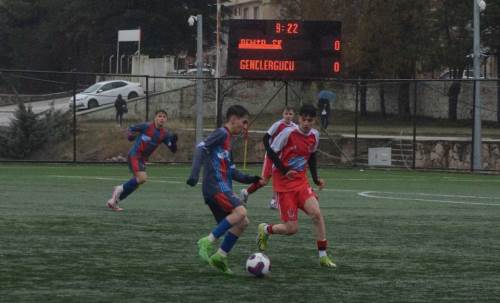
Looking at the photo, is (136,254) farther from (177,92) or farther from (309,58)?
(177,92)

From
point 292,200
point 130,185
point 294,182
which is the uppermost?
point 294,182

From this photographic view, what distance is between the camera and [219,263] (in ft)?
35.7

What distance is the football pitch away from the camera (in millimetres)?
9953

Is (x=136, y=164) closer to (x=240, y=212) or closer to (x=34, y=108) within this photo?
(x=240, y=212)

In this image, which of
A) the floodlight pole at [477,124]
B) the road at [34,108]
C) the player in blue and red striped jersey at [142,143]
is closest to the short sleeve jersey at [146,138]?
the player in blue and red striped jersey at [142,143]

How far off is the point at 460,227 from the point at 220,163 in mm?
6117

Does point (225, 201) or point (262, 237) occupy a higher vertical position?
point (225, 201)

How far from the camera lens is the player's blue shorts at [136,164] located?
1833cm

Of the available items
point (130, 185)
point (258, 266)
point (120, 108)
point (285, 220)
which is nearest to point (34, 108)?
point (120, 108)

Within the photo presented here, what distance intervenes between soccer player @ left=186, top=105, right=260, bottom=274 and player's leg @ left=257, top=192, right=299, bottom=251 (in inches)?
28.5

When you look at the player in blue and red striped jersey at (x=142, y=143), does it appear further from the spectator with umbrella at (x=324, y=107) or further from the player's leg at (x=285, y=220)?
the spectator with umbrella at (x=324, y=107)

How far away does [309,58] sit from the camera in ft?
100

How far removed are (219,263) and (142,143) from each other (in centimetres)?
783

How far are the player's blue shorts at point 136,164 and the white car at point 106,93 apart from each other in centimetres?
2398
